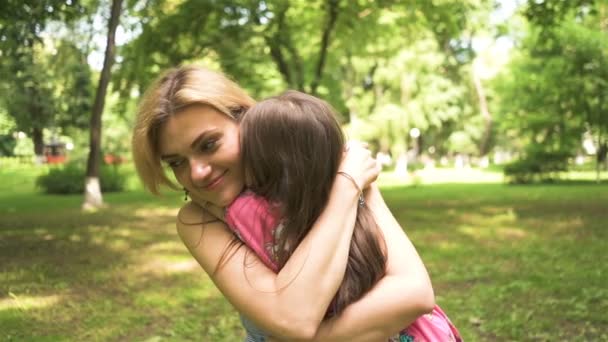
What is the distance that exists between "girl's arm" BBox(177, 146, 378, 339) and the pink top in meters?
0.03

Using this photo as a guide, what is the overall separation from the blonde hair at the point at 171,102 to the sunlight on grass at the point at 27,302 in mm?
5194

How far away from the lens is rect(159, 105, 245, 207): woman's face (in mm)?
1572

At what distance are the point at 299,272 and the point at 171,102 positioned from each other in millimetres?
575

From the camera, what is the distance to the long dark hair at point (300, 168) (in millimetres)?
1460

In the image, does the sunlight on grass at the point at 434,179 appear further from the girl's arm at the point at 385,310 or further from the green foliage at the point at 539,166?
the girl's arm at the point at 385,310

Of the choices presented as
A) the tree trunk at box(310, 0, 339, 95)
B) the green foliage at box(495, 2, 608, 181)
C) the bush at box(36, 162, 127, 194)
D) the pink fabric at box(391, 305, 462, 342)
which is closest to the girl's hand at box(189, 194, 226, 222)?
the pink fabric at box(391, 305, 462, 342)

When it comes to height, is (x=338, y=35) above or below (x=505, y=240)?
above

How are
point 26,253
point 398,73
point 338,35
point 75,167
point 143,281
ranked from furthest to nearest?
point 398,73
point 75,167
point 338,35
point 26,253
point 143,281

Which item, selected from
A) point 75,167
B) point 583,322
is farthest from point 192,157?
point 75,167

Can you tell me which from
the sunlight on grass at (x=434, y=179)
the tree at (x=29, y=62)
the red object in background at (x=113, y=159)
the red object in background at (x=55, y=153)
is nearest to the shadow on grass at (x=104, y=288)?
the tree at (x=29, y=62)

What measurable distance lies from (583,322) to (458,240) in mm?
4810

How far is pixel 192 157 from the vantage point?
5.22ft

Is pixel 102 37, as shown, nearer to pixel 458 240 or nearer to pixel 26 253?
pixel 26 253

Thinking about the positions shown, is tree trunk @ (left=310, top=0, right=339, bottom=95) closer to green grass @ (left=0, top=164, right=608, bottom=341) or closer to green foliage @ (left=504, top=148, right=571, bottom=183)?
green grass @ (left=0, top=164, right=608, bottom=341)
